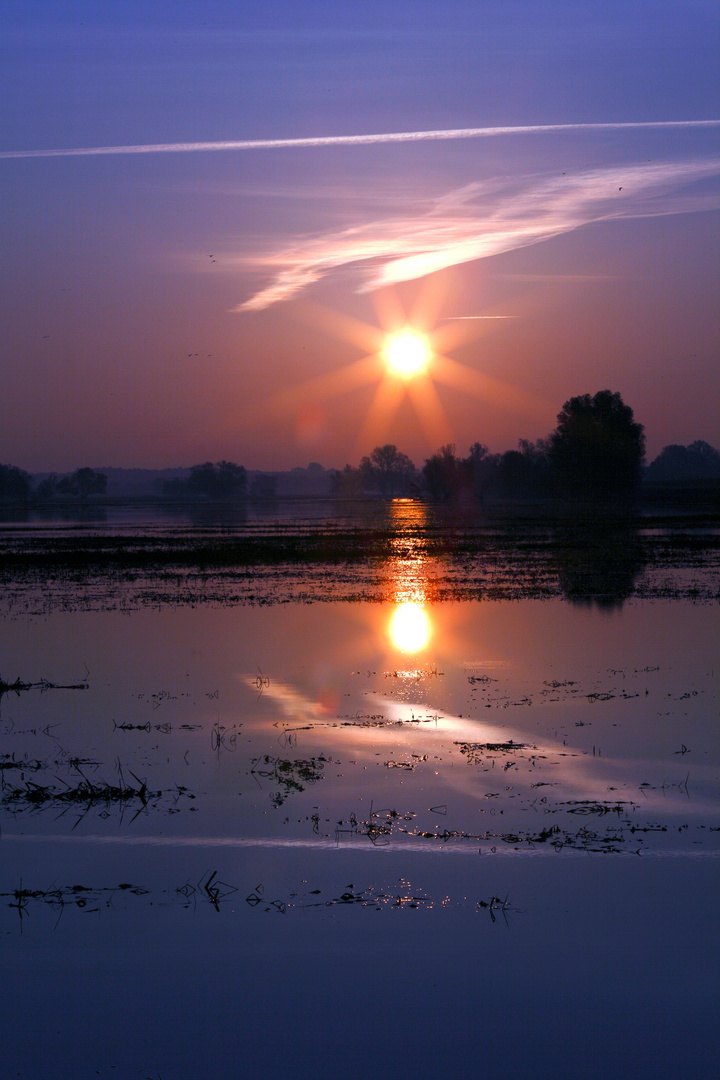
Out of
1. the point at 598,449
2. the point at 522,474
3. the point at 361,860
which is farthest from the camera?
the point at 522,474

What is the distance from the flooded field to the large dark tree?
352ft

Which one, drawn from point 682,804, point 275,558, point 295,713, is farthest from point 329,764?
point 275,558

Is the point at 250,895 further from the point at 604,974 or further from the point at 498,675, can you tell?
the point at 498,675

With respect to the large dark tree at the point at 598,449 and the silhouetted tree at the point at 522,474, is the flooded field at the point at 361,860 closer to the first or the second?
the large dark tree at the point at 598,449

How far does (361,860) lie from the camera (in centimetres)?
744

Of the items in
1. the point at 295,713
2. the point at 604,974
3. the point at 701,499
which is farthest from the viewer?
the point at 701,499

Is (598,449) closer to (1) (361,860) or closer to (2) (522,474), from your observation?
(2) (522,474)

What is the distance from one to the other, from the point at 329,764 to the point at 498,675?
5.42m

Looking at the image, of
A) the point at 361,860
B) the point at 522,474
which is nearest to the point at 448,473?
the point at 522,474

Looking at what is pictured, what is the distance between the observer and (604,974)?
5.85m

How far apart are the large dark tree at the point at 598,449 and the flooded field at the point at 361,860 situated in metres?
107

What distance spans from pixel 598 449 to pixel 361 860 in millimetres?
118483

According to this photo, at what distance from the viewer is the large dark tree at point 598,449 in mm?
121875

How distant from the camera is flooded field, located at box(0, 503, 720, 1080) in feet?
17.5
